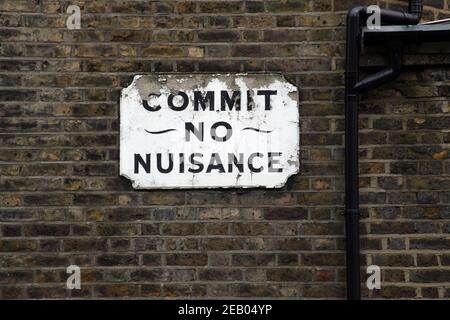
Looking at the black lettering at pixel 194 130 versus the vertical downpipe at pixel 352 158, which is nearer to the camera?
the vertical downpipe at pixel 352 158

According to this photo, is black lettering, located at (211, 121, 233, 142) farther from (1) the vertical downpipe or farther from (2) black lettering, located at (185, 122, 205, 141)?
(1) the vertical downpipe

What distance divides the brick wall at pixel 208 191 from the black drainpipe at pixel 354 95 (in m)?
0.08

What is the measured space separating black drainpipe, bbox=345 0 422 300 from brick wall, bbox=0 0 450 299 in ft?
0.26

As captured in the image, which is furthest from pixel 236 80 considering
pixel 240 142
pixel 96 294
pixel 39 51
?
pixel 96 294

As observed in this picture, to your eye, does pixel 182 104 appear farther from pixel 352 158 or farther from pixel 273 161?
pixel 352 158

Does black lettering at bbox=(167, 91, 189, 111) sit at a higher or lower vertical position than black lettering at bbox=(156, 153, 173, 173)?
higher

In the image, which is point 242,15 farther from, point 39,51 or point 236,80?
point 39,51

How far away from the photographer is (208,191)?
3.65 metres

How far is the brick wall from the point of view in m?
3.63

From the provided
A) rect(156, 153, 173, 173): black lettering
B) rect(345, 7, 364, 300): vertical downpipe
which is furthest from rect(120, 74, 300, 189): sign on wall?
rect(345, 7, 364, 300): vertical downpipe

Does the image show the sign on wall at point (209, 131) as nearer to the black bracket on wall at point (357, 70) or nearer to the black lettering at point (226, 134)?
the black lettering at point (226, 134)

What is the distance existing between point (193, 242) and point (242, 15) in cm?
130

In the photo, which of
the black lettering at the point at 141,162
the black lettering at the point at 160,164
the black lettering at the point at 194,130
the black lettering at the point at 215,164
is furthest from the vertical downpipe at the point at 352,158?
the black lettering at the point at 141,162

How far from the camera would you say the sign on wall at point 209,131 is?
364 cm
